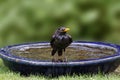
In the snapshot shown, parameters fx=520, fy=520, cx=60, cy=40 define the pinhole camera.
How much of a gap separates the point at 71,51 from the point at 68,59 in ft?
1.26

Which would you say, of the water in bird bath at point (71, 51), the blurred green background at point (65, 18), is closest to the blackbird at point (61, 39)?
the water in bird bath at point (71, 51)

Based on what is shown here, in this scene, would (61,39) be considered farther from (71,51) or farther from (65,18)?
(65,18)

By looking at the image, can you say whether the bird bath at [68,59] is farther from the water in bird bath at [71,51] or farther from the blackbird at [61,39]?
the blackbird at [61,39]

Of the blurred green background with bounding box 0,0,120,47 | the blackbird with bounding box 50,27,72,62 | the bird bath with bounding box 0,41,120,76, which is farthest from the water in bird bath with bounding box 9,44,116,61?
the blurred green background with bounding box 0,0,120,47

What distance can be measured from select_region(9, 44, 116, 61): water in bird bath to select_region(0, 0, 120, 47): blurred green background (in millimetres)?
1233

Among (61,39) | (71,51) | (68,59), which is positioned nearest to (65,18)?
(71,51)

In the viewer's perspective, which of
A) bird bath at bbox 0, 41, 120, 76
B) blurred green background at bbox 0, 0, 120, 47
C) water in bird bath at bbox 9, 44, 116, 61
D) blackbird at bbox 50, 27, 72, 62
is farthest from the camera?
blurred green background at bbox 0, 0, 120, 47

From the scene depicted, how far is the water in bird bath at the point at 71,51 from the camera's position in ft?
21.4

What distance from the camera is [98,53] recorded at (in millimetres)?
6617

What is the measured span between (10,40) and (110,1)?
172 cm

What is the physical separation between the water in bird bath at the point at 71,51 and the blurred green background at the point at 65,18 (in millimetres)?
1233

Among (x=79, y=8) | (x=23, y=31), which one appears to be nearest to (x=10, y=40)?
(x=23, y=31)

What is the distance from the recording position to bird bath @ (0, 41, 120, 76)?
587cm

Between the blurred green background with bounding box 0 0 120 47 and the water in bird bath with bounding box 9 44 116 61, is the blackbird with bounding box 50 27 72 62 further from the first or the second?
the blurred green background with bounding box 0 0 120 47
